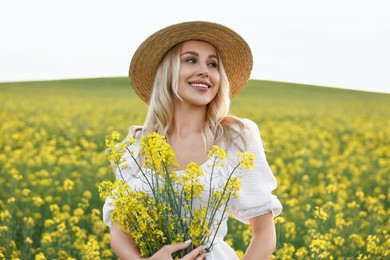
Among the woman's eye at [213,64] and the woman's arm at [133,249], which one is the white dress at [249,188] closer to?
the woman's arm at [133,249]

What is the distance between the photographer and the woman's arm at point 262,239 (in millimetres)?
2832

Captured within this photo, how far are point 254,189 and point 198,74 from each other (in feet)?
1.82

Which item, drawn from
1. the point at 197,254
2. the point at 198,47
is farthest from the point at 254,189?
the point at 198,47

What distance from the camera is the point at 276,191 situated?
24.0 feet

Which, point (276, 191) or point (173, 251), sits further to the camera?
point (276, 191)

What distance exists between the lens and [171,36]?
3133 millimetres

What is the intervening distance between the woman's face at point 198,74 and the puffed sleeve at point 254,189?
26cm

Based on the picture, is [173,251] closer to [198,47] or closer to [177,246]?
[177,246]

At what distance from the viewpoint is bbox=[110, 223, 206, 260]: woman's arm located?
8.39 ft

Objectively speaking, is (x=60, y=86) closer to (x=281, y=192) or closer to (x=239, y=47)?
(x=281, y=192)

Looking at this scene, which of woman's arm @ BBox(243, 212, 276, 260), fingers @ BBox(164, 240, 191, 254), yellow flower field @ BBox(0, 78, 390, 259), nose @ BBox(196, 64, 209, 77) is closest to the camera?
fingers @ BBox(164, 240, 191, 254)

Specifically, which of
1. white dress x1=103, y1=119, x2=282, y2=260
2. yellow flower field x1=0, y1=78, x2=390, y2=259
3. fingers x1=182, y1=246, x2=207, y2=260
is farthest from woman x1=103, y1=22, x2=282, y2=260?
yellow flower field x1=0, y1=78, x2=390, y2=259

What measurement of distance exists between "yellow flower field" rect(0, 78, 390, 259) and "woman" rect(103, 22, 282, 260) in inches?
36.5

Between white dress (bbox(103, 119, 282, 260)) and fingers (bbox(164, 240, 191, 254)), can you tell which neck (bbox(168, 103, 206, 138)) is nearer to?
white dress (bbox(103, 119, 282, 260))
